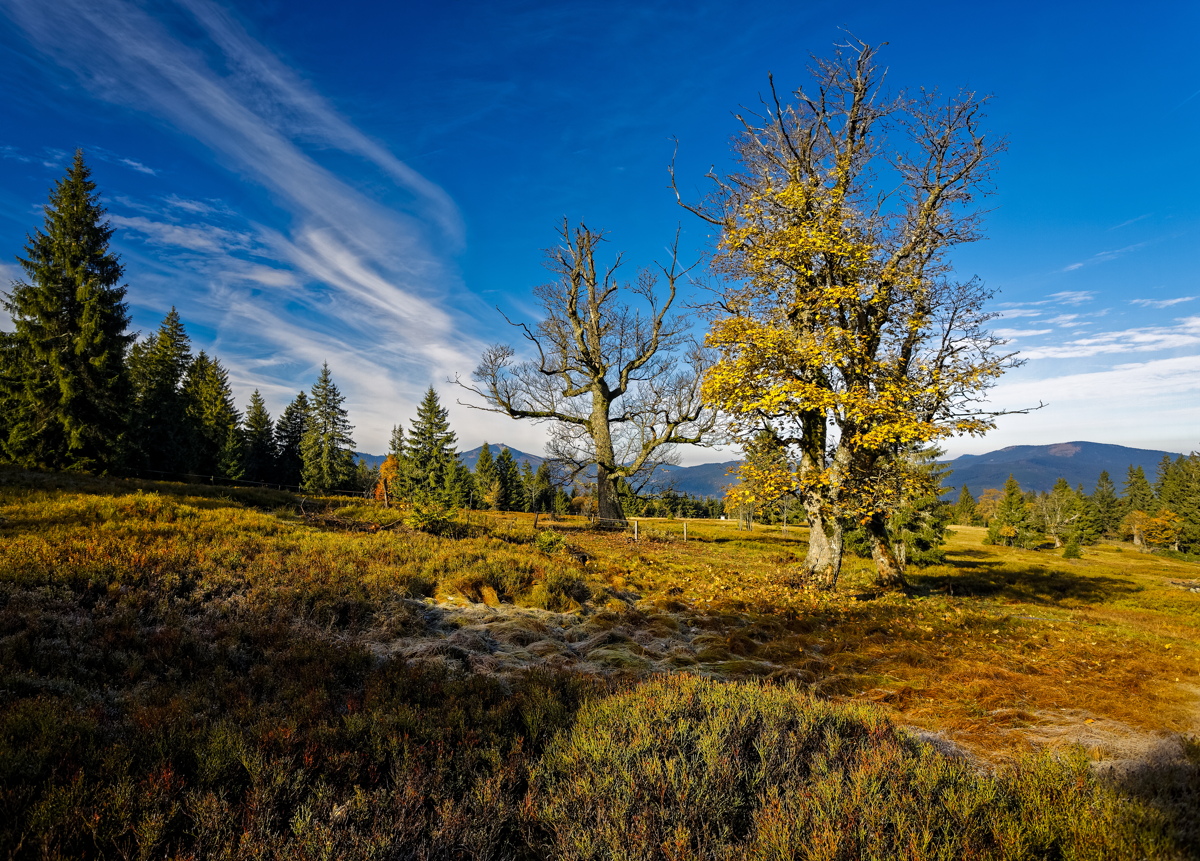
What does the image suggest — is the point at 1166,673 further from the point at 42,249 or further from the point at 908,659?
the point at 42,249

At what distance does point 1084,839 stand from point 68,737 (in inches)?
261

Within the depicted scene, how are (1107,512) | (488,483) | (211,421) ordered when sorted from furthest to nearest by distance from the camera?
(1107,512) < (488,483) < (211,421)

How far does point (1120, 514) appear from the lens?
8100cm

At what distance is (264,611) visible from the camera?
7.33 meters

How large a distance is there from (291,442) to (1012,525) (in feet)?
291

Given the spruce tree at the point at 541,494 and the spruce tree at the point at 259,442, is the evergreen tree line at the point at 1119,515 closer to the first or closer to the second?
the spruce tree at the point at 541,494

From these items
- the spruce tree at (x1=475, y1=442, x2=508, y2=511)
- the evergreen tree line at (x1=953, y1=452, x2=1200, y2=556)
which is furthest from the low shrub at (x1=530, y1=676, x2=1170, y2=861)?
the spruce tree at (x1=475, y1=442, x2=508, y2=511)

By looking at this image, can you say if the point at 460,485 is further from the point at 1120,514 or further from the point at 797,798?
the point at 1120,514

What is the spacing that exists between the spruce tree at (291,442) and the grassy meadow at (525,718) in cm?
5189

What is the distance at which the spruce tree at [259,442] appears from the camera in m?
53.8

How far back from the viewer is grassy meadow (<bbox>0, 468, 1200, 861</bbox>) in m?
2.99

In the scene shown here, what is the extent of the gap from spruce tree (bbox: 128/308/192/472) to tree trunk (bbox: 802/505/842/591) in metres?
37.8

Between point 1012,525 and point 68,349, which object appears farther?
point 1012,525

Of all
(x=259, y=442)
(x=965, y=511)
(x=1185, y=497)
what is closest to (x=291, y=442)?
(x=259, y=442)
